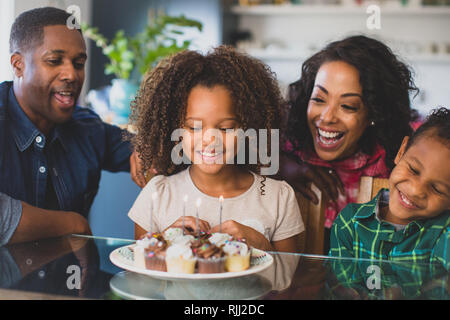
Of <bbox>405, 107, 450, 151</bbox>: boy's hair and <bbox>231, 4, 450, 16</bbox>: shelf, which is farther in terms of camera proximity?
<bbox>231, 4, 450, 16</bbox>: shelf

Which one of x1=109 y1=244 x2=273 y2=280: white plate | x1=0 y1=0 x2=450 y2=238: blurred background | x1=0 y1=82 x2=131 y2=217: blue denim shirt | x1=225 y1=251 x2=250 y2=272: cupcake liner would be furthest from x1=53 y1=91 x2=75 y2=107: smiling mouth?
x1=0 y1=0 x2=450 y2=238: blurred background

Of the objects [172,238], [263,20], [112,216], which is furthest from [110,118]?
[263,20]

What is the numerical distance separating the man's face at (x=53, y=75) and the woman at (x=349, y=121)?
74cm

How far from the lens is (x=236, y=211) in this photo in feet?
4.91

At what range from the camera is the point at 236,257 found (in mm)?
1054

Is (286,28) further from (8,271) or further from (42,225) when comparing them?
(8,271)

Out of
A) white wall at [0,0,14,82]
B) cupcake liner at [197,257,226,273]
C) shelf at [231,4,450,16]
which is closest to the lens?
cupcake liner at [197,257,226,273]

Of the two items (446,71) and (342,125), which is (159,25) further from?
(446,71)

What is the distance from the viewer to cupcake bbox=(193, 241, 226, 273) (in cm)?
104

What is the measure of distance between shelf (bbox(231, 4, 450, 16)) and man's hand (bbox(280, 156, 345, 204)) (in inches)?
121

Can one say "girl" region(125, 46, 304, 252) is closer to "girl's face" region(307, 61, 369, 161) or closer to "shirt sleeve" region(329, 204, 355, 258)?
"shirt sleeve" region(329, 204, 355, 258)

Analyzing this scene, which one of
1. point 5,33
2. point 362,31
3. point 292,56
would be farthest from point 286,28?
point 5,33

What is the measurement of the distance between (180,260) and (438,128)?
77 cm
